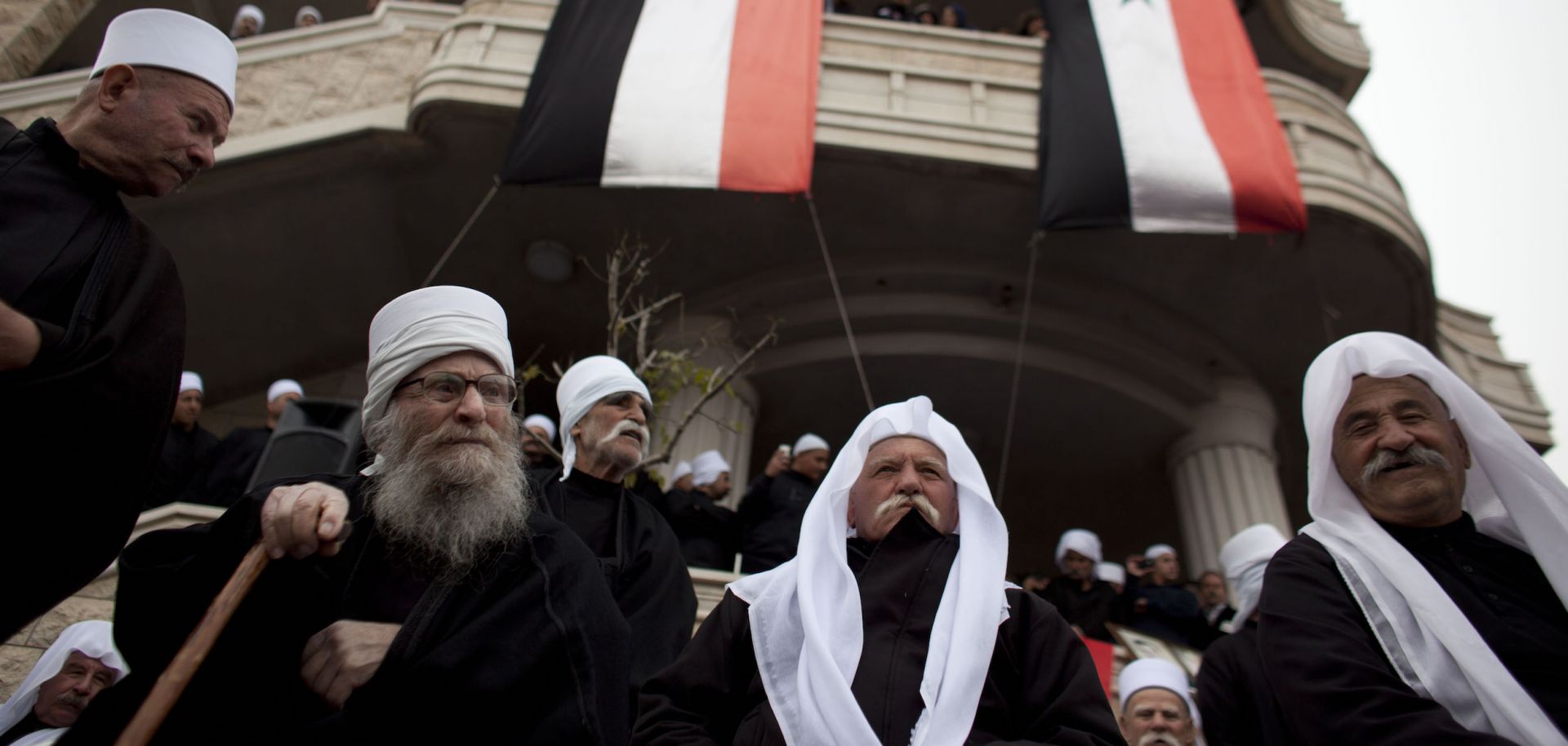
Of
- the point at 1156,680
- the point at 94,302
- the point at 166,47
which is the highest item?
the point at 166,47

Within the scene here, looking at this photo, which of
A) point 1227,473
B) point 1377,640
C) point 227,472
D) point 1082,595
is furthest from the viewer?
point 1227,473

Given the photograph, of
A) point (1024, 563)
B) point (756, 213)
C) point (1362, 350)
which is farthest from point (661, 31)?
point (1024, 563)

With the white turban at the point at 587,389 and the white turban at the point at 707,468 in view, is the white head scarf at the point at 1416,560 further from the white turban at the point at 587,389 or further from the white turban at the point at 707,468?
the white turban at the point at 707,468

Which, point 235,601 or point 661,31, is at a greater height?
point 661,31

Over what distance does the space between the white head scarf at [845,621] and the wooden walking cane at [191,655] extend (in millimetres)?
1075

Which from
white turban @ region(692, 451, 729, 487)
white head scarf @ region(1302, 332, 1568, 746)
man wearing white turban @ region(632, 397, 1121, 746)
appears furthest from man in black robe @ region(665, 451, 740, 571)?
white head scarf @ region(1302, 332, 1568, 746)

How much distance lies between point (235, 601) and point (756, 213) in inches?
305

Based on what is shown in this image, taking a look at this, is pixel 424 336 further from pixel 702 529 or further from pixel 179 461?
pixel 179 461

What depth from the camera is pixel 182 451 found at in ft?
21.0

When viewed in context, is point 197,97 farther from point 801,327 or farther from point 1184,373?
point 1184,373

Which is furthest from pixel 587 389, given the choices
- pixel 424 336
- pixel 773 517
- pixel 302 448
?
pixel 302 448

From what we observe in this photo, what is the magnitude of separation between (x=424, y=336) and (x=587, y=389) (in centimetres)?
166

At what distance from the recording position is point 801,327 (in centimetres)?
1025

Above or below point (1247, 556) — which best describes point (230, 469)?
above
